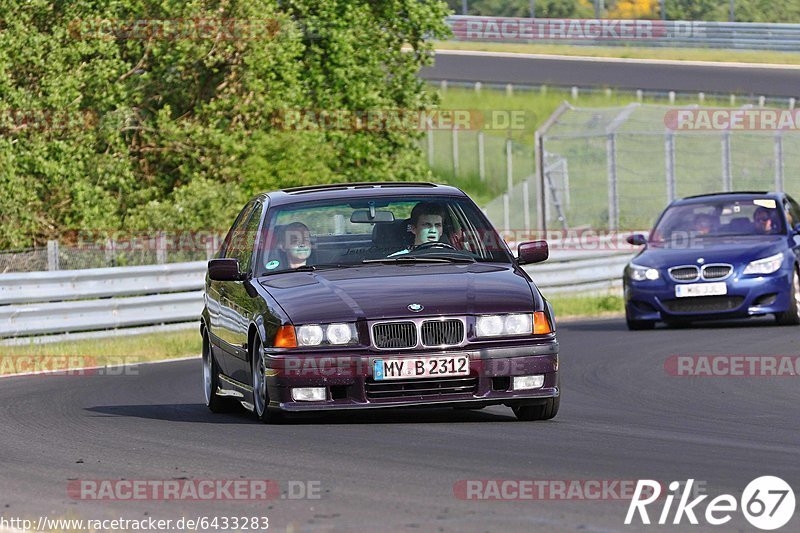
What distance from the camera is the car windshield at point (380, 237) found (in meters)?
11.1

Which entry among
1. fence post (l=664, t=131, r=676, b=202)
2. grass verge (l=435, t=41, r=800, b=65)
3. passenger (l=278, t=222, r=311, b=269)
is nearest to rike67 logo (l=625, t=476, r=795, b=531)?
passenger (l=278, t=222, r=311, b=269)

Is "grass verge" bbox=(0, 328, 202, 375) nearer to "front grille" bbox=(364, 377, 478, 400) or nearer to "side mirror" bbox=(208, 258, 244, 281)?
"side mirror" bbox=(208, 258, 244, 281)

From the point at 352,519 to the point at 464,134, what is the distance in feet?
149

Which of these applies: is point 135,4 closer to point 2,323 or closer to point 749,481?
point 2,323

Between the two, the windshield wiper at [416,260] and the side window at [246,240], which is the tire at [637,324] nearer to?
the side window at [246,240]

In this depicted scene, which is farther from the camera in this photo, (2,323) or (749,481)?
(2,323)

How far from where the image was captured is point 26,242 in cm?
2852

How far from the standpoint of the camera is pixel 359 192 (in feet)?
37.8

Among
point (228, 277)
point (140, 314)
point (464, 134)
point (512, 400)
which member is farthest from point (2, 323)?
point (464, 134)

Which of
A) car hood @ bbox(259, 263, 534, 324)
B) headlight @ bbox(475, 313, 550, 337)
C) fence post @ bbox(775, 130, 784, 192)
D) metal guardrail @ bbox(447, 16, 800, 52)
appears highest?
car hood @ bbox(259, 263, 534, 324)

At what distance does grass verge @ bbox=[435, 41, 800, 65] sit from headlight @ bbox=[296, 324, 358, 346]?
45113mm

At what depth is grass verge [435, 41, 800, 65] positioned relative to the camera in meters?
54.2

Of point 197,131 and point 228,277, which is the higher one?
point 228,277

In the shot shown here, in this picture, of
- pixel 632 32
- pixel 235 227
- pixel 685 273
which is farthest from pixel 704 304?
pixel 632 32
